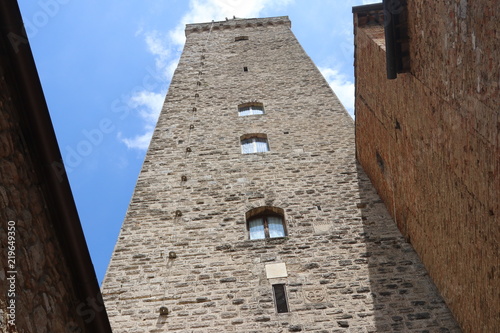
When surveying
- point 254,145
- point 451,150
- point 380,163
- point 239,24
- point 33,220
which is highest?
point 239,24

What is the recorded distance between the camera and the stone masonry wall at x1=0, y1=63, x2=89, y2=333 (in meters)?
3.54

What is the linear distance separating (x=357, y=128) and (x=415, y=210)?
12.9ft

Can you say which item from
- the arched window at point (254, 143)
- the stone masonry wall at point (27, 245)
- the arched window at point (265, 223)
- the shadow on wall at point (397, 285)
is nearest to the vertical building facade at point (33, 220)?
the stone masonry wall at point (27, 245)

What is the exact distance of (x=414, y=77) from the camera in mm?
8500

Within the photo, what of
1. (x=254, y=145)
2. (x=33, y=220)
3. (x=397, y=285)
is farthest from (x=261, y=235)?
(x=33, y=220)

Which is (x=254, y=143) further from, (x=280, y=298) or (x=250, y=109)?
(x=280, y=298)

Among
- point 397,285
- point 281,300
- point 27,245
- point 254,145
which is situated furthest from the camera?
point 254,145

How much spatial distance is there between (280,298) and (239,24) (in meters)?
18.4

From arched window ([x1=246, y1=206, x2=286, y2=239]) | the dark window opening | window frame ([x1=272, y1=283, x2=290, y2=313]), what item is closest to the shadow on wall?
the dark window opening

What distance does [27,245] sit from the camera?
3785 mm

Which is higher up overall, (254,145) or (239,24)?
(239,24)

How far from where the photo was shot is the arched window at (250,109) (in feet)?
51.2

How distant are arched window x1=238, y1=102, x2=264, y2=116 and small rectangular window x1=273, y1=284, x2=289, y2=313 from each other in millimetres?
7363

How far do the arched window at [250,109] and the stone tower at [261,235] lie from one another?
2.4 inches
